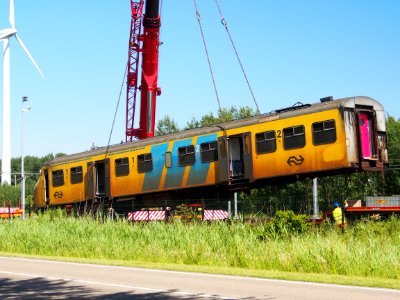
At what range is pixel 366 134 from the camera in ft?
77.9

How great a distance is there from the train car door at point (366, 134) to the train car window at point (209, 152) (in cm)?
641

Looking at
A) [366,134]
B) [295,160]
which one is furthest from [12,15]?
[366,134]

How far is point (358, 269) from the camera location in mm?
14203

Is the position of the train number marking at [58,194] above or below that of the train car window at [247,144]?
below

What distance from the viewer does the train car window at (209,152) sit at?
26562mm

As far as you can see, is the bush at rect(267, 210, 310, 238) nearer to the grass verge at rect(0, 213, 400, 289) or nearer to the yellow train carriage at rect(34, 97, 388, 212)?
the grass verge at rect(0, 213, 400, 289)

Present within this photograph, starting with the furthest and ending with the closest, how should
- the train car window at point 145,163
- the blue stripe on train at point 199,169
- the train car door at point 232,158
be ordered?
1. the train car window at point 145,163
2. the blue stripe on train at point 199,169
3. the train car door at point 232,158

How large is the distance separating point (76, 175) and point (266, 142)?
13287 millimetres

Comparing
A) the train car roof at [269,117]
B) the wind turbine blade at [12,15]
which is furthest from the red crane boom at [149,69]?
the wind turbine blade at [12,15]

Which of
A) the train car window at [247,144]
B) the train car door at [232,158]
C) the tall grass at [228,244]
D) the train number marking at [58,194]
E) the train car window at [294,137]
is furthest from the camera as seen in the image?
the train number marking at [58,194]

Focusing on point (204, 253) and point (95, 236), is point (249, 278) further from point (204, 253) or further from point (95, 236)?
point (95, 236)

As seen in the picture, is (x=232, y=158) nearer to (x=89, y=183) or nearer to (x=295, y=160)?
(x=295, y=160)

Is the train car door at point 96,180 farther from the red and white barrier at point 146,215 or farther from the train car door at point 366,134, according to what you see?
the train car door at point 366,134

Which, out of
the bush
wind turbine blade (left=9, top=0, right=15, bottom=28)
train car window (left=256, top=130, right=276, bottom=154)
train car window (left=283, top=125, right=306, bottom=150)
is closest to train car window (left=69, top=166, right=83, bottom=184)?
train car window (left=256, top=130, right=276, bottom=154)
